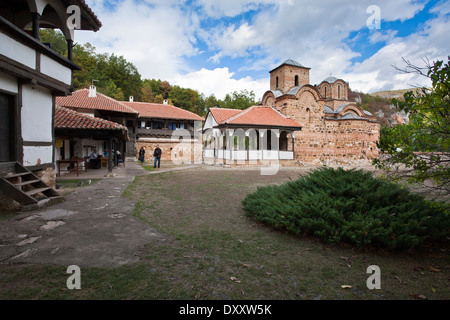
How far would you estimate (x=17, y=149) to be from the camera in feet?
20.1

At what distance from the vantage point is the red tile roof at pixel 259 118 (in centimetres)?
2091

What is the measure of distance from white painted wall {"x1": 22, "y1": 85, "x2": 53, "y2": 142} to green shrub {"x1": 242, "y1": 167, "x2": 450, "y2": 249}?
259 inches

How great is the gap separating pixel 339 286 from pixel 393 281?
76cm

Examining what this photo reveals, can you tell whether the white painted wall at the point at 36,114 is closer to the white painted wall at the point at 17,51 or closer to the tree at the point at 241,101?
the white painted wall at the point at 17,51

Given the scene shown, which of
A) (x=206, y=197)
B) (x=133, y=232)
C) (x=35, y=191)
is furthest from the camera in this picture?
(x=206, y=197)

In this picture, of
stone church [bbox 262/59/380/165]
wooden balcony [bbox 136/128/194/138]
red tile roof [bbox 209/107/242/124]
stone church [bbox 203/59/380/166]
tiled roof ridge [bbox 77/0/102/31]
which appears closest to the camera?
tiled roof ridge [bbox 77/0/102/31]

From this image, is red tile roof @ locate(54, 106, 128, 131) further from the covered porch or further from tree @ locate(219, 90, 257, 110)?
tree @ locate(219, 90, 257, 110)

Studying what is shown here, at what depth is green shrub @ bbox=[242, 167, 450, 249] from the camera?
3.71 m

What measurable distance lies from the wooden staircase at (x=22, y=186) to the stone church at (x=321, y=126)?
2191 centimetres

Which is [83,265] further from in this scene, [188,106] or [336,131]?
[188,106]

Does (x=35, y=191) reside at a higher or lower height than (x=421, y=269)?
higher

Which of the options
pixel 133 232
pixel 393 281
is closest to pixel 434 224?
pixel 393 281

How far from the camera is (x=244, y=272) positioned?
10.0 ft

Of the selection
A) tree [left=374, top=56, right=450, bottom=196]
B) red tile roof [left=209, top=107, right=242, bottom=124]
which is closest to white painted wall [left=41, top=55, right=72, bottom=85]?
tree [left=374, top=56, right=450, bottom=196]
